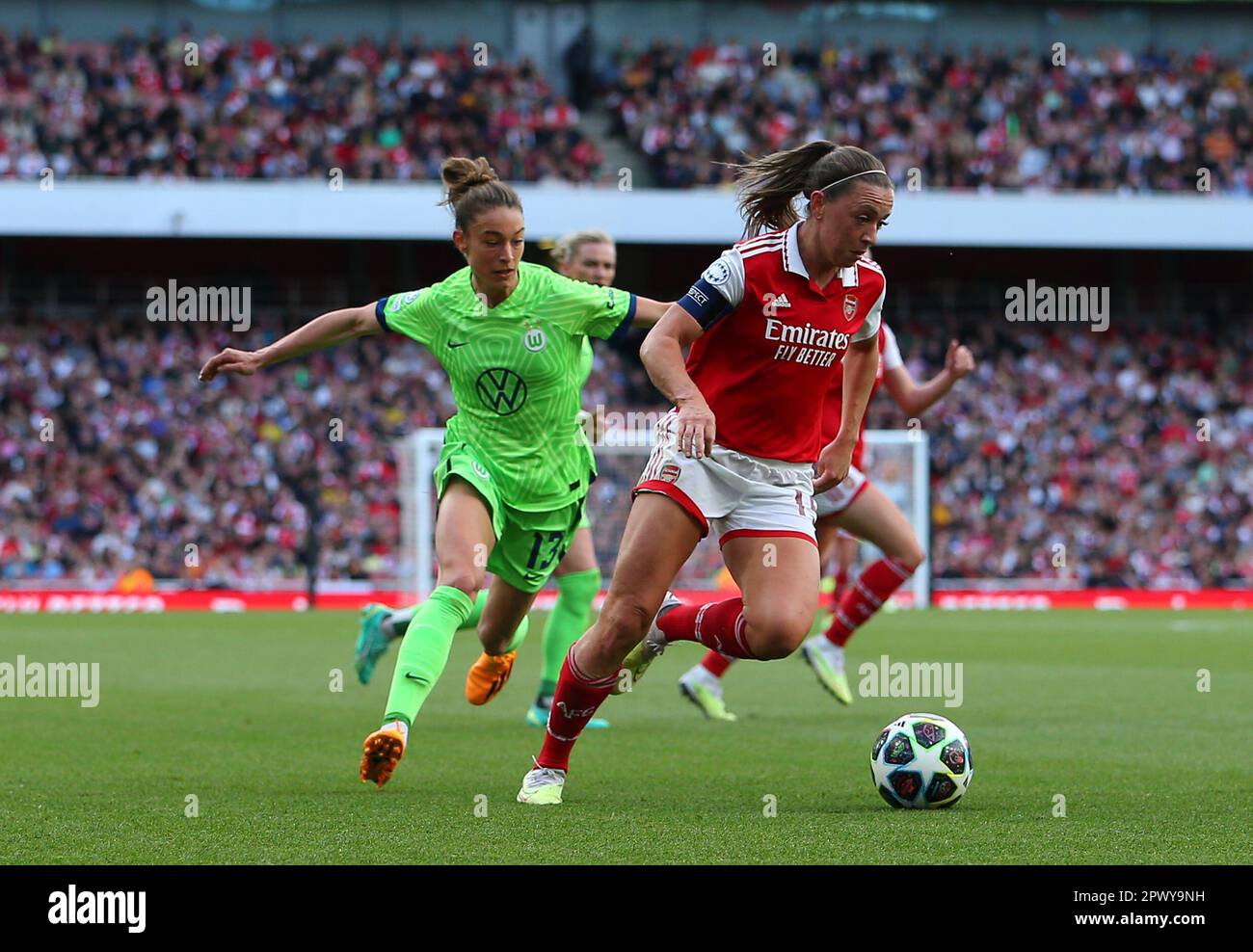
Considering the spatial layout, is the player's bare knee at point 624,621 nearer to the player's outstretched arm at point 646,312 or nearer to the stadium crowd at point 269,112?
the player's outstretched arm at point 646,312

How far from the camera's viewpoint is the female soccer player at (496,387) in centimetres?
673

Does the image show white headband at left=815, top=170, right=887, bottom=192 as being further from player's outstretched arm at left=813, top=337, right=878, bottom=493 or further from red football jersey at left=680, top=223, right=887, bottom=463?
player's outstretched arm at left=813, top=337, right=878, bottom=493

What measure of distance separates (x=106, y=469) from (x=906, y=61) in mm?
16438

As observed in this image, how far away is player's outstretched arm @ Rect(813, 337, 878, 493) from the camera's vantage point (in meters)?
6.69

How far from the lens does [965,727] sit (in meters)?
9.45

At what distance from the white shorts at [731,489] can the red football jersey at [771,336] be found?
0.20 ft

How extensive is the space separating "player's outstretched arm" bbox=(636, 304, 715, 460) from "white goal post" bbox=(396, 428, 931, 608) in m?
19.4

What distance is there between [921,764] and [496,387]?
230cm

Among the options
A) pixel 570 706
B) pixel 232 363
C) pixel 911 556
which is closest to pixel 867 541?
pixel 911 556

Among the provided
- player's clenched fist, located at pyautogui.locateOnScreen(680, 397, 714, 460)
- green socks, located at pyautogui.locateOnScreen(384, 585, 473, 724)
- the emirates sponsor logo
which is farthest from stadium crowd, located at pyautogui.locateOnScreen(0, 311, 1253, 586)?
player's clenched fist, located at pyautogui.locateOnScreen(680, 397, 714, 460)

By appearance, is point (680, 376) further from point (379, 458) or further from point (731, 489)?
point (379, 458)

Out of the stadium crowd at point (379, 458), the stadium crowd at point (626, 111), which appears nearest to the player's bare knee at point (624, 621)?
the stadium crowd at point (379, 458)
